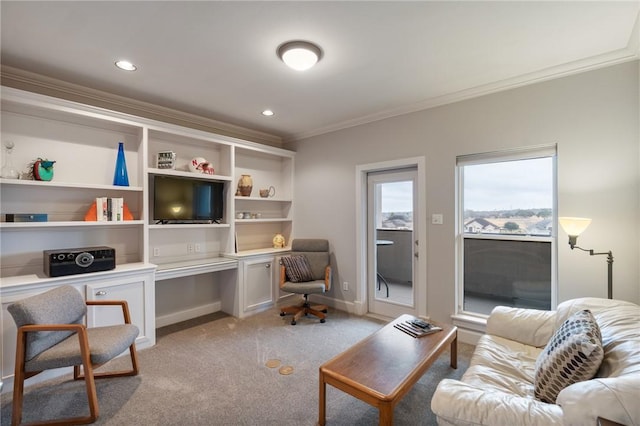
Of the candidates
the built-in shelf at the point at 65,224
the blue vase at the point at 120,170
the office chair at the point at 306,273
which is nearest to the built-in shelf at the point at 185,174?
the blue vase at the point at 120,170

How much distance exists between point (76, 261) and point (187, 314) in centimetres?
157

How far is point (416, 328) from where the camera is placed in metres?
2.45

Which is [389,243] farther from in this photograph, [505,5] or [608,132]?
[505,5]

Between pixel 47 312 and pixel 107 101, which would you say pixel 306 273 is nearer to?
pixel 47 312

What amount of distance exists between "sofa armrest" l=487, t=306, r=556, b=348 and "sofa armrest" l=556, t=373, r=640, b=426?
1086 mm

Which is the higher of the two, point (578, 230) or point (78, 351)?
point (578, 230)

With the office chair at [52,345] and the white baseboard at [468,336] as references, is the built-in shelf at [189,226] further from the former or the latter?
the white baseboard at [468,336]

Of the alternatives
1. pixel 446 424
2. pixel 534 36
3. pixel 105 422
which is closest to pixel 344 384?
pixel 446 424

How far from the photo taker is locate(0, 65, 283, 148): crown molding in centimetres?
265

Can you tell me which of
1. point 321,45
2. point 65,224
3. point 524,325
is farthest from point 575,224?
point 65,224

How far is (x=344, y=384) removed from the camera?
1743 mm

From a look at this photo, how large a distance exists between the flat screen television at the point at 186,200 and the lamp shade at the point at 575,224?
363 cm

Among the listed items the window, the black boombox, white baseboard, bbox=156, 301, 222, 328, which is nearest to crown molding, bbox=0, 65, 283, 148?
the black boombox

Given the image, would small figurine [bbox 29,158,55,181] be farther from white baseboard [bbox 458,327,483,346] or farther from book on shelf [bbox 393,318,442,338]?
white baseboard [bbox 458,327,483,346]
